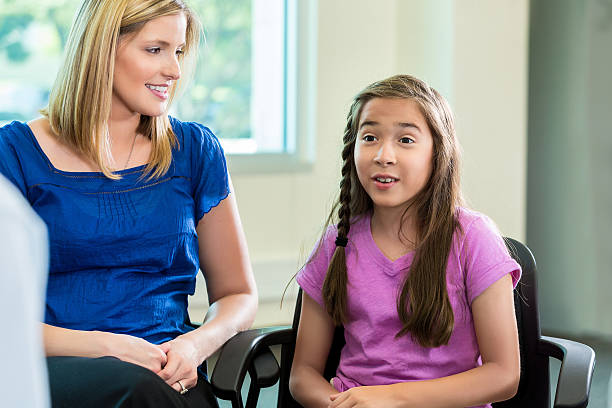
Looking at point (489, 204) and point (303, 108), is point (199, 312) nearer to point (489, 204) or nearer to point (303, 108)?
point (303, 108)

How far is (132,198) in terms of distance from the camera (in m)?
1.75

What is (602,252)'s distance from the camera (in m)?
3.81

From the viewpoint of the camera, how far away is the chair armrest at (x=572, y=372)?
4.61 ft

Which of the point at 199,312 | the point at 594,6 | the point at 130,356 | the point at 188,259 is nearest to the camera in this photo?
the point at 130,356

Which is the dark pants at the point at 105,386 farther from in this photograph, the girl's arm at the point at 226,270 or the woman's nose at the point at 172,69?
the woman's nose at the point at 172,69

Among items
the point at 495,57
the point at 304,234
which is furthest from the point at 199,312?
the point at 495,57

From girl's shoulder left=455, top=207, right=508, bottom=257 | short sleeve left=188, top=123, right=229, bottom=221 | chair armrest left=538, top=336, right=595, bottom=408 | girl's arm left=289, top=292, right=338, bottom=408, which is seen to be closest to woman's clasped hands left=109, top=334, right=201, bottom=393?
girl's arm left=289, top=292, right=338, bottom=408

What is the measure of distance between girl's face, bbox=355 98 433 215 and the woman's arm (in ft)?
1.78

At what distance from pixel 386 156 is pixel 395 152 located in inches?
1.1

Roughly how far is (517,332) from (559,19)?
2657 millimetres

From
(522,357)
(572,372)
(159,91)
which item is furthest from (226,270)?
(572,372)

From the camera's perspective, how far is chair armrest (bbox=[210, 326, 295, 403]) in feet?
4.99

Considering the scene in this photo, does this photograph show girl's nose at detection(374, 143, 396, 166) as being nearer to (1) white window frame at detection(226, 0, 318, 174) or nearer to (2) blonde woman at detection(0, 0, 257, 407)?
(2) blonde woman at detection(0, 0, 257, 407)

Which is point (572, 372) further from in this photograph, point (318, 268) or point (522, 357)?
point (318, 268)
